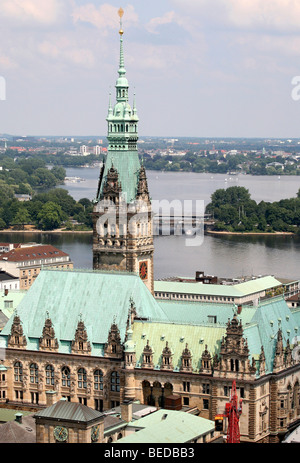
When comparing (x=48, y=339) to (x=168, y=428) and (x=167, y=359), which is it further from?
(x=168, y=428)

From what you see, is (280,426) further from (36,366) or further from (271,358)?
(36,366)

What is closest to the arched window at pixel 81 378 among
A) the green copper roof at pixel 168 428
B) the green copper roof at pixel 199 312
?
the green copper roof at pixel 199 312

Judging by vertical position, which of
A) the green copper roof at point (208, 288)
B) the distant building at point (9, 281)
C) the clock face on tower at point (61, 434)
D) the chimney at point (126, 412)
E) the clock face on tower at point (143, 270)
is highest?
the clock face on tower at point (143, 270)

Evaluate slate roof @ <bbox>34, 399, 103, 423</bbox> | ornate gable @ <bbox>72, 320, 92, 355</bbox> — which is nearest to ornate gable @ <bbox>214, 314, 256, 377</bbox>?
ornate gable @ <bbox>72, 320, 92, 355</bbox>

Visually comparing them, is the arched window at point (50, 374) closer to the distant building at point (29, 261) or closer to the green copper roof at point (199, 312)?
the green copper roof at point (199, 312)

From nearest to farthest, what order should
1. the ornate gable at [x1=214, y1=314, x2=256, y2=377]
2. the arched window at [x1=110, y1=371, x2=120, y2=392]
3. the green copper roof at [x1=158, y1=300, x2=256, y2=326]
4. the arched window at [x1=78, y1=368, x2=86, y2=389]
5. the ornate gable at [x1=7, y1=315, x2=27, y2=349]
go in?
the ornate gable at [x1=214, y1=314, x2=256, y2=377] → the arched window at [x1=110, y1=371, x2=120, y2=392] → the arched window at [x1=78, y1=368, x2=86, y2=389] → the ornate gable at [x1=7, y1=315, x2=27, y2=349] → the green copper roof at [x1=158, y1=300, x2=256, y2=326]

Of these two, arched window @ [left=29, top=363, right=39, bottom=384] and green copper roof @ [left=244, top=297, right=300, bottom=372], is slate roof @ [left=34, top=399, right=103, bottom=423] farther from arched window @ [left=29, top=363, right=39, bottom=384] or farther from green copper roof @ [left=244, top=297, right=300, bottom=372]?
arched window @ [left=29, top=363, right=39, bottom=384]

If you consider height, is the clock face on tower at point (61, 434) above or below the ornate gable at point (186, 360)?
below

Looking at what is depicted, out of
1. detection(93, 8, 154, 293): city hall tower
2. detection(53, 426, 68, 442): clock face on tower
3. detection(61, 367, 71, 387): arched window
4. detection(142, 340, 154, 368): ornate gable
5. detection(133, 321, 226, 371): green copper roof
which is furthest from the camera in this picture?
detection(93, 8, 154, 293): city hall tower
